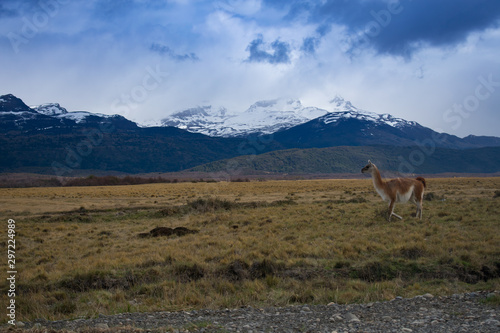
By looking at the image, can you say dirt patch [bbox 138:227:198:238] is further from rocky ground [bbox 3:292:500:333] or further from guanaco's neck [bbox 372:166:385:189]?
rocky ground [bbox 3:292:500:333]

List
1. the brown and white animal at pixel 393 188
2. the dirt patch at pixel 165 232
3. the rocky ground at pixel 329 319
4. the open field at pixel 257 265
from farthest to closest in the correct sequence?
the dirt patch at pixel 165 232, the brown and white animal at pixel 393 188, the open field at pixel 257 265, the rocky ground at pixel 329 319

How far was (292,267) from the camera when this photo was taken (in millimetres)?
10523

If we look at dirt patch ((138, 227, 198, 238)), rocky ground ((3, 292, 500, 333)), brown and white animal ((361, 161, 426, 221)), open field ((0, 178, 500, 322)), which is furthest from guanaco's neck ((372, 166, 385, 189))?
rocky ground ((3, 292, 500, 333))

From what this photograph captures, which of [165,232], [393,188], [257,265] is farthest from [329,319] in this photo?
[165,232]

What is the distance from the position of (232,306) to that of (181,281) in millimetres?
2523

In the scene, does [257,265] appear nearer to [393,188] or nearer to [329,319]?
[329,319]

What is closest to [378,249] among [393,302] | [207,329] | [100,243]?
[393,302]

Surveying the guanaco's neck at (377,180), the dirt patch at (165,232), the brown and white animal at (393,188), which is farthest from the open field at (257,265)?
the guanaco's neck at (377,180)

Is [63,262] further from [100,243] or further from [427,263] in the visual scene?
[427,263]

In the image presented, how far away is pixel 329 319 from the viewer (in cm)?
642

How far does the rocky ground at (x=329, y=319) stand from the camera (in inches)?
232

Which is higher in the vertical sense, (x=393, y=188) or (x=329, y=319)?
(x=393, y=188)

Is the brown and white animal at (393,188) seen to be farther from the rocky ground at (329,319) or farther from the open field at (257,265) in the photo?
the rocky ground at (329,319)

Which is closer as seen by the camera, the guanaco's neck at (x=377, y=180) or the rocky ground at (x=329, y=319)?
the rocky ground at (x=329, y=319)
